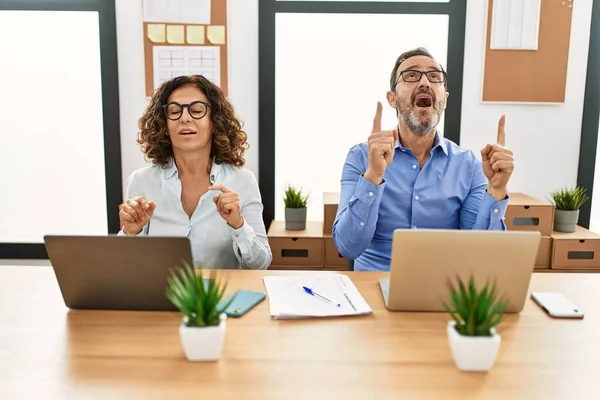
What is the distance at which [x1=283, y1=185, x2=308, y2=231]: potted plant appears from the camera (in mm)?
3084

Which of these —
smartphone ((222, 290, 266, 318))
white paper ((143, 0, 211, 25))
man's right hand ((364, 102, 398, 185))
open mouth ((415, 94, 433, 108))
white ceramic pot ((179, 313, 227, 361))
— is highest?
white paper ((143, 0, 211, 25))

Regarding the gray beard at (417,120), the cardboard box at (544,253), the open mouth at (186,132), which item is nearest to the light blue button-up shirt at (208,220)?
the open mouth at (186,132)

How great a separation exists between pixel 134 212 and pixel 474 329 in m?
1.12

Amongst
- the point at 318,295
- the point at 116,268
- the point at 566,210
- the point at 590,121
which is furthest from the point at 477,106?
the point at 116,268

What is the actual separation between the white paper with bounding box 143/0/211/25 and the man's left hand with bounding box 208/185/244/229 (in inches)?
70.4

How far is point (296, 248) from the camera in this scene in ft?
9.80

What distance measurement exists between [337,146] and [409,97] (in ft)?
4.37

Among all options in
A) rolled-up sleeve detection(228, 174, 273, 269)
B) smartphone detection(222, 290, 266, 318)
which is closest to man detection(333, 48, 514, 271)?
rolled-up sleeve detection(228, 174, 273, 269)

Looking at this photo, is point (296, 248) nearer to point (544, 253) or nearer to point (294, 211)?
point (294, 211)

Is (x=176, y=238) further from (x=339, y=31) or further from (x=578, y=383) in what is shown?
(x=339, y=31)

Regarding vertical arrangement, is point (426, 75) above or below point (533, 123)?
above

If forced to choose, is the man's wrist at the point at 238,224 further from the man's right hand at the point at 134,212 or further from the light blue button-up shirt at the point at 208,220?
the man's right hand at the point at 134,212

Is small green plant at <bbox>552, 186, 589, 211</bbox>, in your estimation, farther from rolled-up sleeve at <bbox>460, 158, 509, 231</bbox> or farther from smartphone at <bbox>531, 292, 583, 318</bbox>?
smartphone at <bbox>531, 292, 583, 318</bbox>

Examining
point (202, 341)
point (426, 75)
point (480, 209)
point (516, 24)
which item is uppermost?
point (516, 24)
